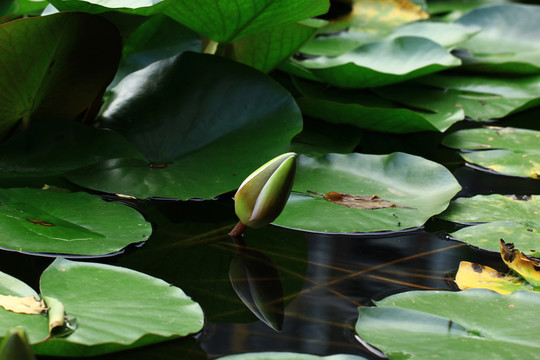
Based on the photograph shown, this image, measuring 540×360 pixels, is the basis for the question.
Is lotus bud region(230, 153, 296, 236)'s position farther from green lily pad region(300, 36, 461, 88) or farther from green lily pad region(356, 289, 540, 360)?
green lily pad region(300, 36, 461, 88)

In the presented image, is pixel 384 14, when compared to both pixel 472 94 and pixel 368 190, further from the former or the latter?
pixel 368 190

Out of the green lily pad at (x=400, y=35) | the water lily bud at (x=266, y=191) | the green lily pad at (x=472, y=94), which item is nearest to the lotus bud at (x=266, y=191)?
the water lily bud at (x=266, y=191)

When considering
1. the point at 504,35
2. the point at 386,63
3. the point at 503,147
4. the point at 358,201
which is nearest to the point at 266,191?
the point at 358,201

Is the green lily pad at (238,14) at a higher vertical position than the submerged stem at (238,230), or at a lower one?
higher

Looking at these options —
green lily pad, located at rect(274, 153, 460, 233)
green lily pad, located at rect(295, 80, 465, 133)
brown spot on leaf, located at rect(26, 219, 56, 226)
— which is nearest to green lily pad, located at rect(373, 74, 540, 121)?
green lily pad, located at rect(295, 80, 465, 133)

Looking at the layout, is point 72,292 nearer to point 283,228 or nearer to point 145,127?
point 283,228

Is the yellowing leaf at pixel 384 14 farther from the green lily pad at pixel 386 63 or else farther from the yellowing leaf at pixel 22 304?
the yellowing leaf at pixel 22 304

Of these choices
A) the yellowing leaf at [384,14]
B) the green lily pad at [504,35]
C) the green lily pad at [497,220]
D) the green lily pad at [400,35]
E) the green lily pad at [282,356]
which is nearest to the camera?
the green lily pad at [282,356]
